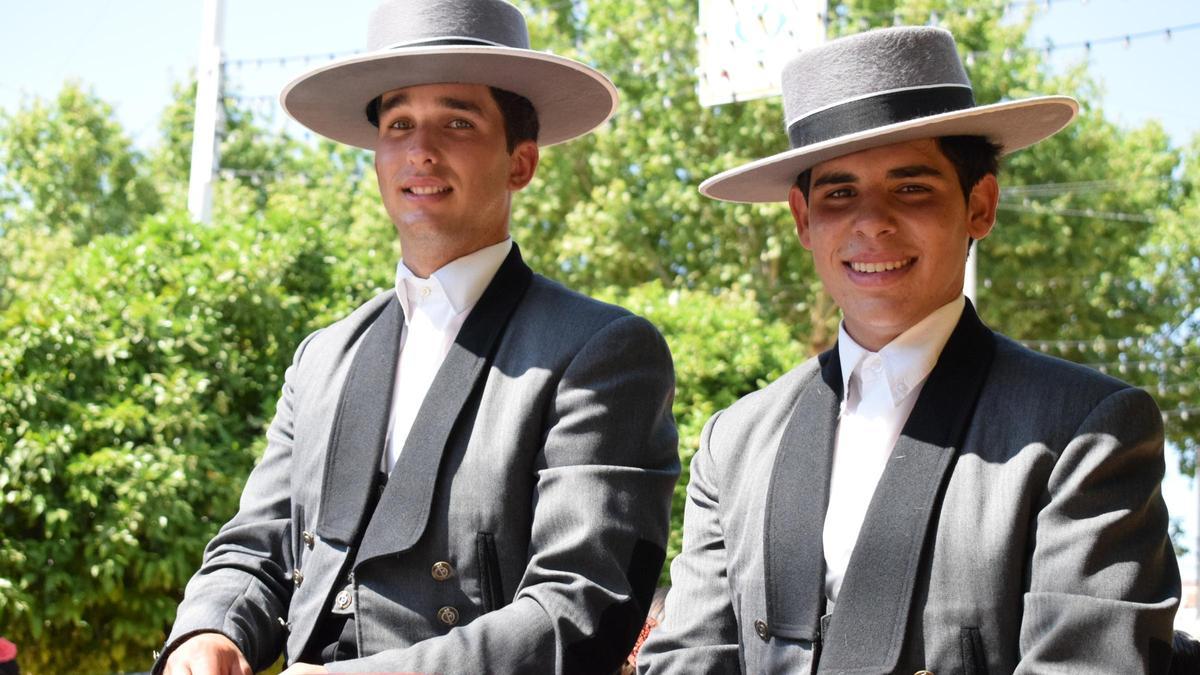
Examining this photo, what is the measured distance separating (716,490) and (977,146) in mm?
885

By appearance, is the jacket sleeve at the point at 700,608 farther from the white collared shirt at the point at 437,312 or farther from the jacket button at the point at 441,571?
Result: the white collared shirt at the point at 437,312

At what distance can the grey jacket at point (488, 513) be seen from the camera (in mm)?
2918

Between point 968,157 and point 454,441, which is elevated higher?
point 968,157

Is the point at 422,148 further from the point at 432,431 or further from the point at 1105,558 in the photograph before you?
the point at 1105,558

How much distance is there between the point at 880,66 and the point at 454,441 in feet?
3.89

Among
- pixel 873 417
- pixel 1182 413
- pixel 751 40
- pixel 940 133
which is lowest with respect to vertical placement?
pixel 1182 413

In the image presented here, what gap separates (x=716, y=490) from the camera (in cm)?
303

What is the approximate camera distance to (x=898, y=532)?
262 cm

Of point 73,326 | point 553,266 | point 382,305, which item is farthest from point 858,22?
point 382,305

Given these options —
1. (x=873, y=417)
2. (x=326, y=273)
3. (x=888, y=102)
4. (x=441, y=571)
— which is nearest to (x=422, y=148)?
(x=441, y=571)

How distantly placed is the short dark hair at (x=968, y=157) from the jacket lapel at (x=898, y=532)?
15.4 inches

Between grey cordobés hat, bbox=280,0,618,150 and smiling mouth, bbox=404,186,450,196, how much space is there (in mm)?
260

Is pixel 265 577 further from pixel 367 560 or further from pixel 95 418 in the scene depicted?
pixel 95 418

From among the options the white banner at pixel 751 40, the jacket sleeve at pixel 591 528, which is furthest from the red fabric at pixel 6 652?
the white banner at pixel 751 40
